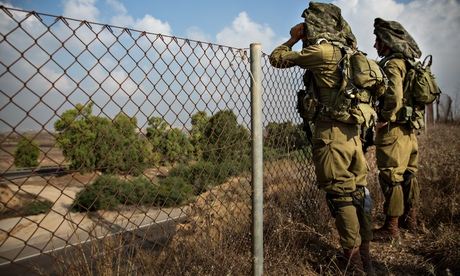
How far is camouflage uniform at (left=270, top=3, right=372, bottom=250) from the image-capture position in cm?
270

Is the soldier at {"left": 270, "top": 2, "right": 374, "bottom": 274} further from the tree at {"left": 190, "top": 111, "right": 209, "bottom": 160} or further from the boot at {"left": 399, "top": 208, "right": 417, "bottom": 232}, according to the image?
the boot at {"left": 399, "top": 208, "right": 417, "bottom": 232}

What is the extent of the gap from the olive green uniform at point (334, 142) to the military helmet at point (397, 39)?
1344 millimetres

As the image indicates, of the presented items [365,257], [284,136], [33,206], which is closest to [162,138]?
[284,136]

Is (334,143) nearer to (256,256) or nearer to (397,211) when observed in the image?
(256,256)

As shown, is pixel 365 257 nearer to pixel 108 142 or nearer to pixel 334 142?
pixel 334 142

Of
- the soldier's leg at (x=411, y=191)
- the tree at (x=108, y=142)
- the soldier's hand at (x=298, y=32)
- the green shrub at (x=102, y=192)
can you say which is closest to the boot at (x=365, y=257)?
the soldier's leg at (x=411, y=191)

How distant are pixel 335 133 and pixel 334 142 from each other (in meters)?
0.07

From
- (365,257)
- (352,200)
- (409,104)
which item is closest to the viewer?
(352,200)

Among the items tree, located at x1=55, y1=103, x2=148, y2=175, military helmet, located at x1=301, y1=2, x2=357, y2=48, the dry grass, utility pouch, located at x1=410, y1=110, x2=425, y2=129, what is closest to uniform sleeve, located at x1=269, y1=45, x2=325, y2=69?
military helmet, located at x1=301, y1=2, x2=357, y2=48

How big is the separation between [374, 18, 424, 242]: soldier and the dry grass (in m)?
0.35

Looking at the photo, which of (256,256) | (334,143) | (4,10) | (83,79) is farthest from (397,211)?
(4,10)

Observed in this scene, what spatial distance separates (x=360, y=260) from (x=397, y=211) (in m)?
1.12

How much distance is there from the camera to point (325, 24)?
2.86 metres

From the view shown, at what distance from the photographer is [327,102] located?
2.79m
